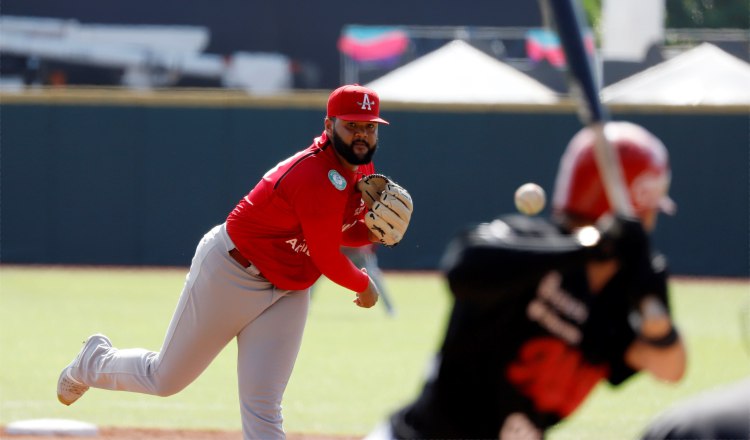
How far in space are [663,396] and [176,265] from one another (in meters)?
11.1

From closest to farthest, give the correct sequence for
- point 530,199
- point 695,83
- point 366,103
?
point 366,103 < point 530,199 < point 695,83

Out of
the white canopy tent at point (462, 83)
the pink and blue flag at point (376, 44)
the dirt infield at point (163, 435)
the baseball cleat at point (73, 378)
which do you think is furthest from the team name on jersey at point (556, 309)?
the pink and blue flag at point (376, 44)

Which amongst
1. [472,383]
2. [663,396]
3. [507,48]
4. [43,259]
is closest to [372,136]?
[472,383]

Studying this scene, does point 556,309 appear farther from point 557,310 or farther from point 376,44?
point 376,44

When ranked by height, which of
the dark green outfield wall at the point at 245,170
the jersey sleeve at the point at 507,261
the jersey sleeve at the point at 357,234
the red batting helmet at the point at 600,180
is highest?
the red batting helmet at the point at 600,180

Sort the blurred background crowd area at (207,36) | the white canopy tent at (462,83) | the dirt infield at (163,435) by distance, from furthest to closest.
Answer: the blurred background crowd area at (207,36), the white canopy tent at (462,83), the dirt infield at (163,435)

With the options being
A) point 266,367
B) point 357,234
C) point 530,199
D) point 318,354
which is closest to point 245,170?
point 318,354

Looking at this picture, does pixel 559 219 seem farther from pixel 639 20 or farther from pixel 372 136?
pixel 639 20

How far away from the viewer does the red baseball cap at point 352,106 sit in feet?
18.8

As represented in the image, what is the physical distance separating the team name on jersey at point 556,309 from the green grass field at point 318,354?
6.68ft

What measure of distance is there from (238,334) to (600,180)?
2897mm

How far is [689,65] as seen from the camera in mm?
18469

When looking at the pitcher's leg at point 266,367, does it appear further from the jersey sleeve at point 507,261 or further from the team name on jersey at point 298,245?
the jersey sleeve at point 507,261

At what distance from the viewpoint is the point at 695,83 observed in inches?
721
